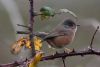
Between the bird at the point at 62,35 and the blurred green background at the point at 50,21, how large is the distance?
810 millimetres

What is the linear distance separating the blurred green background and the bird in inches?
31.9

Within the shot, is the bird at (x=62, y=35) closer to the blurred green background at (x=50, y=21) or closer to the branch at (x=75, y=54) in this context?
the branch at (x=75, y=54)

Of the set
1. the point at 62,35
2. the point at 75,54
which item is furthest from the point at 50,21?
the point at 75,54

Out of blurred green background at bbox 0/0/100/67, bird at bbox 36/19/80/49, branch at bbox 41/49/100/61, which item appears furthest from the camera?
blurred green background at bbox 0/0/100/67

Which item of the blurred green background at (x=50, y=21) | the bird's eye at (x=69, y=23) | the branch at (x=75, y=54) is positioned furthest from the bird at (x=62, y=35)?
the blurred green background at (x=50, y=21)

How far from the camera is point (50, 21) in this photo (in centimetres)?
495

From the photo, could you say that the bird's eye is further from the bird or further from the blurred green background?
the blurred green background

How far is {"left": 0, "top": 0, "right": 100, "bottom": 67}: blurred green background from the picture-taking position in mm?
4258

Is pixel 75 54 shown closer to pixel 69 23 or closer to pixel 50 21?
pixel 69 23

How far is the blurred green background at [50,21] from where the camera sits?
4258 millimetres

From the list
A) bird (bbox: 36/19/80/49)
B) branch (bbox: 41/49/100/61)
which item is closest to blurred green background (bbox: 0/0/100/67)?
bird (bbox: 36/19/80/49)

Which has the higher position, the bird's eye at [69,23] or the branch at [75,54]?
the branch at [75,54]

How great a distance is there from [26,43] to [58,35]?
2.91 ft

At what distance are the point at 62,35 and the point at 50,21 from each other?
85.0 inches
